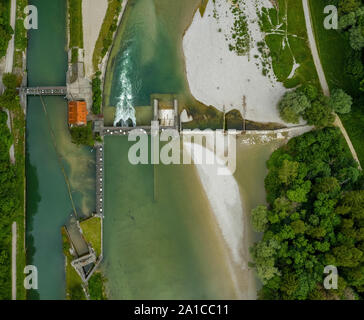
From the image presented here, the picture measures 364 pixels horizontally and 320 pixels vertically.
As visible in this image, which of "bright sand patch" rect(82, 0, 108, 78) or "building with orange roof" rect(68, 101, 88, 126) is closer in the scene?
"building with orange roof" rect(68, 101, 88, 126)

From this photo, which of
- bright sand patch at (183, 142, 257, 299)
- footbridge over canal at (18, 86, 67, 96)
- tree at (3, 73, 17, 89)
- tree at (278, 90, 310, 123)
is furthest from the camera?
footbridge over canal at (18, 86, 67, 96)

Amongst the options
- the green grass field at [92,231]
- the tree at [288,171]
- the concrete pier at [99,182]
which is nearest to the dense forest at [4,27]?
the concrete pier at [99,182]

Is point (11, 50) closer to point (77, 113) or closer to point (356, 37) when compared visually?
point (77, 113)

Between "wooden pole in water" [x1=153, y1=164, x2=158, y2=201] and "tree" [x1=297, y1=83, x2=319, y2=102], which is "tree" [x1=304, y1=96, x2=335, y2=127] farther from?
"wooden pole in water" [x1=153, y1=164, x2=158, y2=201]

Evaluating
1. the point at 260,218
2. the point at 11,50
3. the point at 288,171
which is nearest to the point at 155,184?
the point at 260,218

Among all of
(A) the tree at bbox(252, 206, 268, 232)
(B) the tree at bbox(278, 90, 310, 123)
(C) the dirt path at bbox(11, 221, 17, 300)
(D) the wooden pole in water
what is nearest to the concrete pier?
(D) the wooden pole in water

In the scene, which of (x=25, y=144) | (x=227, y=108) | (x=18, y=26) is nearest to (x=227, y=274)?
(x=227, y=108)
